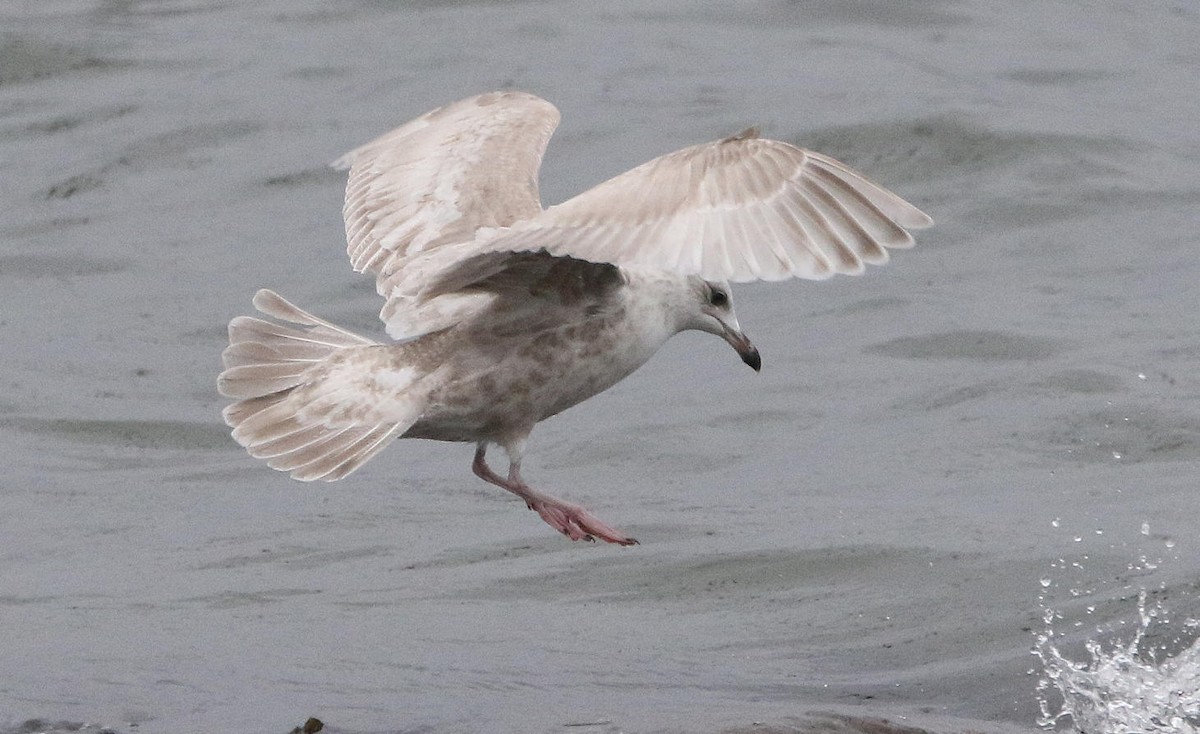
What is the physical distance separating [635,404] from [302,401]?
4.83m

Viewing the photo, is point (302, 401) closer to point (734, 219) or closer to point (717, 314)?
point (717, 314)

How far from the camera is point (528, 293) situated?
5590 millimetres

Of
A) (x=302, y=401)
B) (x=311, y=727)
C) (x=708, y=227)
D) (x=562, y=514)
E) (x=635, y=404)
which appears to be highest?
(x=708, y=227)

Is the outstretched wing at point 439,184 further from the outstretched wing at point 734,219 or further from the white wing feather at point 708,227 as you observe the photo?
the outstretched wing at point 734,219

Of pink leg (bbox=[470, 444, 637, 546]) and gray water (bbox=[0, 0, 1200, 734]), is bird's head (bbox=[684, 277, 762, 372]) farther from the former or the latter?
gray water (bbox=[0, 0, 1200, 734])

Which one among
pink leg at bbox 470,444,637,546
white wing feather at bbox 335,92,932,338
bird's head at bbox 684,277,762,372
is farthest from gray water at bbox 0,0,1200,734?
white wing feather at bbox 335,92,932,338

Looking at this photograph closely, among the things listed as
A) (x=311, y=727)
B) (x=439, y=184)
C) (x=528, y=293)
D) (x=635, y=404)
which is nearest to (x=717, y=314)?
(x=528, y=293)

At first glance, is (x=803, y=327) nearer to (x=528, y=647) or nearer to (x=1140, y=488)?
(x=1140, y=488)

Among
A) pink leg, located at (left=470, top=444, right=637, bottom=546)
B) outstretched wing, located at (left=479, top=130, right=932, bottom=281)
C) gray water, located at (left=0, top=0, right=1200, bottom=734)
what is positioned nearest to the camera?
outstretched wing, located at (left=479, top=130, right=932, bottom=281)

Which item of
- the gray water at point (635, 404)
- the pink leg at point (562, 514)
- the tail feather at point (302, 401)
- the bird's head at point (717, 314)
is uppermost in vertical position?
the bird's head at point (717, 314)

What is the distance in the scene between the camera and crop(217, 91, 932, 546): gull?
4.88 metres

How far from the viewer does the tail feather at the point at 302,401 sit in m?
5.55

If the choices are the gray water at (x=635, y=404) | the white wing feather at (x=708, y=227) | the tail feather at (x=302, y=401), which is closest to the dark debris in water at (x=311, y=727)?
the gray water at (x=635, y=404)

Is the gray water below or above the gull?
below
